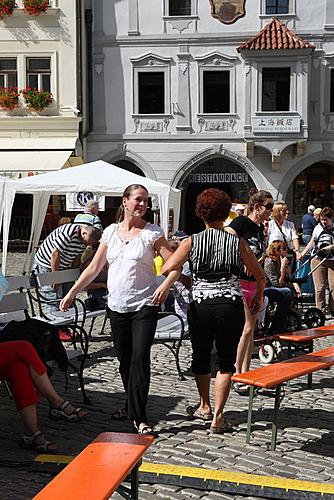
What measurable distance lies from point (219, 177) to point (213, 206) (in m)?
20.7

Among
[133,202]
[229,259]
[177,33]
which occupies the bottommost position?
[229,259]

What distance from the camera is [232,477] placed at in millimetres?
4582

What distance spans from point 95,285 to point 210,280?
4.01 metres

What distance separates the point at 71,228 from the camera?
30.9 ft

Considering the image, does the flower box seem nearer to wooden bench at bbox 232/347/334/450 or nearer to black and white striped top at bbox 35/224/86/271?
black and white striped top at bbox 35/224/86/271

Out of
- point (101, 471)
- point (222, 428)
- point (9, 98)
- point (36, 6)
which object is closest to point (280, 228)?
point (222, 428)

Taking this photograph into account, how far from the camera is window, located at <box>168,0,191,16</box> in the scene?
2491 cm

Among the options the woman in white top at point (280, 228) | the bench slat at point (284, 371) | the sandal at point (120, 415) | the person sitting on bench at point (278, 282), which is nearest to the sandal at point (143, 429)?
the sandal at point (120, 415)

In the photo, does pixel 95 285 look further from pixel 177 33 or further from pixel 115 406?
pixel 177 33

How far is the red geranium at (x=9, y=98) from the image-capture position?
24.2m

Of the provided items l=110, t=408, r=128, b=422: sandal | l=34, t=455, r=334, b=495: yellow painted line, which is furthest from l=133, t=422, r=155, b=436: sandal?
l=34, t=455, r=334, b=495: yellow painted line

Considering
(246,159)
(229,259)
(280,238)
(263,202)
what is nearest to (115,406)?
(229,259)

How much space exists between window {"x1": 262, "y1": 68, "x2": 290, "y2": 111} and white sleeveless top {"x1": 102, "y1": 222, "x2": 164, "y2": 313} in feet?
64.9

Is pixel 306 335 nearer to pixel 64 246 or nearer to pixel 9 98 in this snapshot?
pixel 64 246
